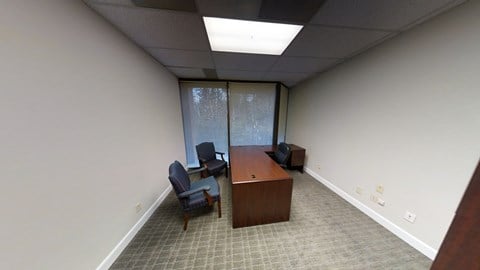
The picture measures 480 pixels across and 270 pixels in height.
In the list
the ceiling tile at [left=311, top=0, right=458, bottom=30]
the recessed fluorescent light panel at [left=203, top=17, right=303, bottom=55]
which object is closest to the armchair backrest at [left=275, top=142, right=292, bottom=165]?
the recessed fluorescent light panel at [left=203, top=17, right=303, bottom=55]

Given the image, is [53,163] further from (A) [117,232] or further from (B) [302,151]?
(B) [302,151]

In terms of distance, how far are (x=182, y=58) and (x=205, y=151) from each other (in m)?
1.86

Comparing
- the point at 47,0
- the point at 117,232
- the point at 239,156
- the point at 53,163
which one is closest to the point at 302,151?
the point at 239,156

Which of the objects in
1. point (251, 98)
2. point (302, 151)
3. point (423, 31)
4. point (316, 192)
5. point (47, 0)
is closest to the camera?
point (47, 0)

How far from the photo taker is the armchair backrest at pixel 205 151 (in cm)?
303

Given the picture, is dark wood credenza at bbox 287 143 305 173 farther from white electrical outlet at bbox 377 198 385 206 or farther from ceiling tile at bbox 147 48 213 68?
ceiling tile at bbox 147 48 213 68

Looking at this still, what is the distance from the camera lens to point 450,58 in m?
1.26

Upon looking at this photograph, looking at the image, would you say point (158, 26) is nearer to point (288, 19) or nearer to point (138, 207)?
point (288, 19)

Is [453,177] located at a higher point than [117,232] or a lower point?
higher

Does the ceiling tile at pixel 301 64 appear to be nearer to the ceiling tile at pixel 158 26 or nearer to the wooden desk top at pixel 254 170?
the ceiling tile at pixel 158 26

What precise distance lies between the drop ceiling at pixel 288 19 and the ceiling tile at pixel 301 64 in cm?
12

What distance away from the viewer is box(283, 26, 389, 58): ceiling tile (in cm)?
144

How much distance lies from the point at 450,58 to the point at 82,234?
3476 mm

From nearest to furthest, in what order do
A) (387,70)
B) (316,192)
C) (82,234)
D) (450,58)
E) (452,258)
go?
(452,258) < (82,234) < (450,58) < (387,70) < (316,192)
